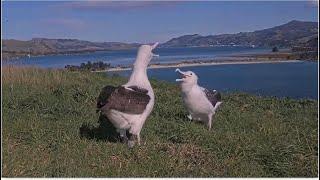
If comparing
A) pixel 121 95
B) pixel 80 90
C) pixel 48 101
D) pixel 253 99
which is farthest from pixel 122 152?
pixel 253 99

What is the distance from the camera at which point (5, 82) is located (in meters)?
9.18

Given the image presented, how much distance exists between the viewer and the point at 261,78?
1247cm

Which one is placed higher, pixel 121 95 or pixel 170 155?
pixel 121 95

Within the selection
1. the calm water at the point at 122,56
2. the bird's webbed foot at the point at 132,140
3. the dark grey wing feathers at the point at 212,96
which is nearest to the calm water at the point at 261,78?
the calm water at the point at 122,56

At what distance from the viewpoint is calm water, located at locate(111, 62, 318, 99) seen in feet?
33.9

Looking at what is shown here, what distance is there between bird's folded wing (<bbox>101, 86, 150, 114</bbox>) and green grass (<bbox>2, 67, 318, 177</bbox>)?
0.37 m

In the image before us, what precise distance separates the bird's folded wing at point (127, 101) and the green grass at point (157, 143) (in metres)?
0.37

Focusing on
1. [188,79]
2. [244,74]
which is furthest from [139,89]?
[244,74]

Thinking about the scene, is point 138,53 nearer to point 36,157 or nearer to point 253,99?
point 36,157

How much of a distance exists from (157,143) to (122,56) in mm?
2786

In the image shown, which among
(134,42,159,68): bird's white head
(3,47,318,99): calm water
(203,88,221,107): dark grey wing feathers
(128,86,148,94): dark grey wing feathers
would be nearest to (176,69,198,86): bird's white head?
(203,88,221,107): dark grey wing feathers

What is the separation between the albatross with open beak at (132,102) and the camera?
4859 mm

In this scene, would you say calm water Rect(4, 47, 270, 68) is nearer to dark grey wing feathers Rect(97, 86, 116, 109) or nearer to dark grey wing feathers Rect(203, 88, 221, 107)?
dark grey wing feathers Rect(203, 88, 221, 107)

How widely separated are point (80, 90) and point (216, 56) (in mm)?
3473
